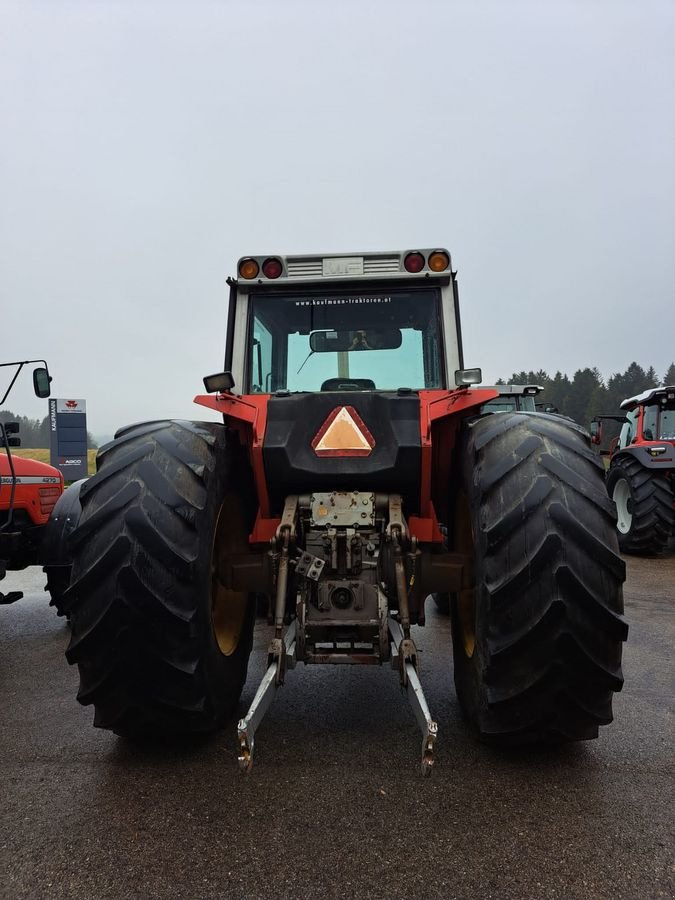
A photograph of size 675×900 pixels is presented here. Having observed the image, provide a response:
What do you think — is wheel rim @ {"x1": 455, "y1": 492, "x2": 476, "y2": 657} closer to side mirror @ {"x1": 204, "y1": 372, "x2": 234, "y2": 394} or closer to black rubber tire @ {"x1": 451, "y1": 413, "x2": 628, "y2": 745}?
black rubber tire @ {"x1": 451, "y1": 413, "x2": 628, "y2": 745}

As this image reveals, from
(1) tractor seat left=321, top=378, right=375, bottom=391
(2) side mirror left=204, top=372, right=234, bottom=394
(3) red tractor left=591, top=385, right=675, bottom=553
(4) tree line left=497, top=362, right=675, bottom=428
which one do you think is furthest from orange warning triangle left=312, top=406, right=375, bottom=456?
(4) tree line left=497, top=362, right=675, bottom=428

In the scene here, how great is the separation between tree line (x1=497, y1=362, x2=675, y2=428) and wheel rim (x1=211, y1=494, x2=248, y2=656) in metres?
60.3

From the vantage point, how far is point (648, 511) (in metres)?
8.50

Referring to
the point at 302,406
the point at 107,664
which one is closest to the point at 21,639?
the point at 107,664

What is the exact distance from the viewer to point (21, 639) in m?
4.97

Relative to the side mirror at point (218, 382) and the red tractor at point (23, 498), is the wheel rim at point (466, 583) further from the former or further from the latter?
the red tractor at point (23, 498)

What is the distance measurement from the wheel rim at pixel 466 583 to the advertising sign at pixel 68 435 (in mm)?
16463

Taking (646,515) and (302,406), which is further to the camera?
(646,515)

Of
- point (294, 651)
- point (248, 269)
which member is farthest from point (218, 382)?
point (294, 651)

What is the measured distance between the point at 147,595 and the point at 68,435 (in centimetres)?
1719

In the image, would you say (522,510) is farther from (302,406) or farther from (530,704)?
(302,406)

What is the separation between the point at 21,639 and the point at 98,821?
3.20 metres

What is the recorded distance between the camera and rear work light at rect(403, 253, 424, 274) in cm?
351

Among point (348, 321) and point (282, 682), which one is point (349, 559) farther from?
point (348, 321)
